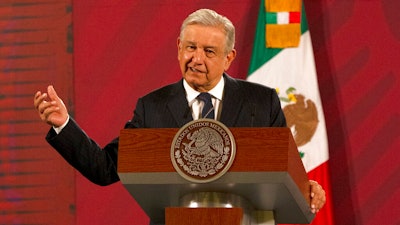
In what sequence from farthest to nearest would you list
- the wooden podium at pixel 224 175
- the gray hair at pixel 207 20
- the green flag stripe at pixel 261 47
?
the green flag stripe at pixel 261 47 < the gray hair at pixel 207 20 < the wooden podium at pixel 224 175

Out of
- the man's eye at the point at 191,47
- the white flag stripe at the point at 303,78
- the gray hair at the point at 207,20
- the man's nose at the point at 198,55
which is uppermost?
the white flag stripe at the point at 303,78

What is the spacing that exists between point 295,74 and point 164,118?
2.71 meters

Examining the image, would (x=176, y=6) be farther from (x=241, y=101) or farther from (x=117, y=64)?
(x=241, y=101)

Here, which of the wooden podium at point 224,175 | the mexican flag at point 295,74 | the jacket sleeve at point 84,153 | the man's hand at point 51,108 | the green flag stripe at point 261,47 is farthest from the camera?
the green flag stripe at point 261,47

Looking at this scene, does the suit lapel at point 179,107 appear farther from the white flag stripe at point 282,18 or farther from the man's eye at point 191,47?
the white flag stripe at point 282,18

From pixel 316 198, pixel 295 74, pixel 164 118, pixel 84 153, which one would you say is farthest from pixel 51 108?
pixel 295 74

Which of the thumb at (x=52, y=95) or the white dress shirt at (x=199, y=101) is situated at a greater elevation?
the white dress shirt at (x=199, y=101)

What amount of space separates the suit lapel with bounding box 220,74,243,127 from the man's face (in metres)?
0.07

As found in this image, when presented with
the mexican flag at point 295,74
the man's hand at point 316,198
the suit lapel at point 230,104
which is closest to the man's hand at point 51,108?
the suit lapel at point 230,104

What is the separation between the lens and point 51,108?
8.14ft

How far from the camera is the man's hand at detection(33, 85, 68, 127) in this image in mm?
2438

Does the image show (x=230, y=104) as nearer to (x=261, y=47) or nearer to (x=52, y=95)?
(x=52, y=95)

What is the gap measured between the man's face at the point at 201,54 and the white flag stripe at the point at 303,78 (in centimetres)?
259

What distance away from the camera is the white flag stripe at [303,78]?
17.5 ft
